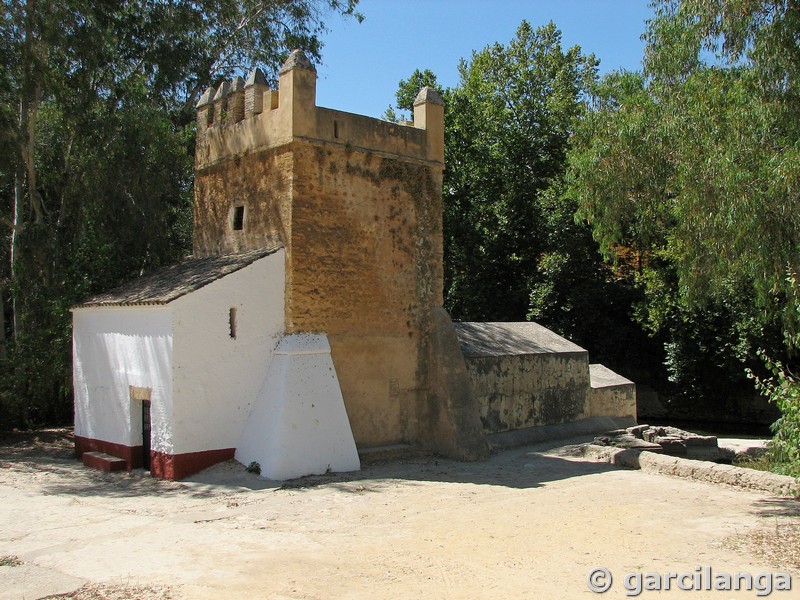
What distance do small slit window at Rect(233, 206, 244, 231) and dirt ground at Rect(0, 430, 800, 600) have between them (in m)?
4.50

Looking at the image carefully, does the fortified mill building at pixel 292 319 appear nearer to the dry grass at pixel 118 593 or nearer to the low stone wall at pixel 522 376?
the low stone wall at pixel 522 376

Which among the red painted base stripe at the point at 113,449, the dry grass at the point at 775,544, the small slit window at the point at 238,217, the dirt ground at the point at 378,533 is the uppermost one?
the small slit window at the point at 238,217

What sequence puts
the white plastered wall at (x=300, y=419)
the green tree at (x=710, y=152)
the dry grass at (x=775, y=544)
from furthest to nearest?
the white plastered wall at (x=300, y=419), the green tree at (x=710, y=152), the dry grass at (x=775, y=544)

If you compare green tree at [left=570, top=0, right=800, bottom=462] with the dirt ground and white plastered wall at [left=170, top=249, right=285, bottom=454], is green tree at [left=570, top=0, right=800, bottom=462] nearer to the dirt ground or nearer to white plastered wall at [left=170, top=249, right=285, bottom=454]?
the dirt ground

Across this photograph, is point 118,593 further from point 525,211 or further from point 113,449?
point 525,211

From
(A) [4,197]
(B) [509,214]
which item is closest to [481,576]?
(A) [4,197]

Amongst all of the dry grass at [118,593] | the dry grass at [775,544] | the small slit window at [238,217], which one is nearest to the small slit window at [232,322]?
the small slit window at [238,217]

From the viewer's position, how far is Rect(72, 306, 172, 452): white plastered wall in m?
11.3

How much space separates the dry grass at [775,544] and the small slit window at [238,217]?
31.6 feet

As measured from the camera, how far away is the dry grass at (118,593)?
6.07m

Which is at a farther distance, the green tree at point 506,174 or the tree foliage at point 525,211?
the green tree at point 506,174

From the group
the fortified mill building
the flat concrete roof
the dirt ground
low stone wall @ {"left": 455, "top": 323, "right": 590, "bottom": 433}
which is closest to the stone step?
the fortified mill building

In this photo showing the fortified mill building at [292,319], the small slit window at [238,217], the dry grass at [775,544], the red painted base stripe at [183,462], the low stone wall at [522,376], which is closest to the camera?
the dry grass at [775,544]

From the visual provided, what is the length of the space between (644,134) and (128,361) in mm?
9542
